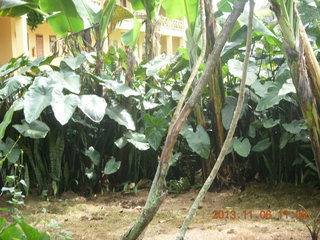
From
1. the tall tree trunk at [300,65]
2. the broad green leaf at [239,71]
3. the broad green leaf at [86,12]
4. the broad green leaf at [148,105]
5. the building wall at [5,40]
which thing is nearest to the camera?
the tall tree trunk at [300,65]

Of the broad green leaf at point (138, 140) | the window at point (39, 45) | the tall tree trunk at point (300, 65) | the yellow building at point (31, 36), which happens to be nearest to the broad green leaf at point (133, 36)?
the broad green leaf at point (138, 140)

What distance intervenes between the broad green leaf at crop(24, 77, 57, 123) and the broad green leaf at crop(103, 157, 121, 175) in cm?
81

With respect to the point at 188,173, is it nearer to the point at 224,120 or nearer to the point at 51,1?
the point at 224,120

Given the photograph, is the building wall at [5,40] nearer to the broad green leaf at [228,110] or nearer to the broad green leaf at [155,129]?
the broad green leaf at [155,129]

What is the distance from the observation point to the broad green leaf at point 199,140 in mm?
3209

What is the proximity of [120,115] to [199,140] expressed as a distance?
0.73 m

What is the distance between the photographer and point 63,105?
9.88ft

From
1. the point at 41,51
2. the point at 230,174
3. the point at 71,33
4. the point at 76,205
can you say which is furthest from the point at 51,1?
the point at 41,51

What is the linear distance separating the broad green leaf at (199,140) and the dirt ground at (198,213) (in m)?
0.38

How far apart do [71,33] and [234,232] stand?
2.48 meters

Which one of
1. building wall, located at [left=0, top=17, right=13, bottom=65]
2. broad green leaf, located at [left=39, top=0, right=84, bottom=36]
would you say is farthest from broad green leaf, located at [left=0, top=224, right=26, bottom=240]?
building wall, located at [left=0, top=17, right=13, bottom=65]

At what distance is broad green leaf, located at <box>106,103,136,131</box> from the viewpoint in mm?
3377

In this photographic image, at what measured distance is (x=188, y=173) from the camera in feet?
12.8

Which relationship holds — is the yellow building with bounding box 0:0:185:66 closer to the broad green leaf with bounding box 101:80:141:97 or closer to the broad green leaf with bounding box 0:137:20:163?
the broad green leaf with bounding box 101:80:141:97
